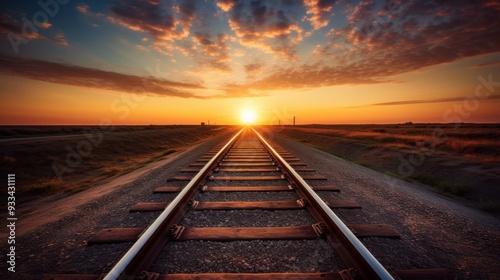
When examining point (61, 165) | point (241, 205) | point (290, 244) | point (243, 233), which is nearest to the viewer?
point (290, 244)

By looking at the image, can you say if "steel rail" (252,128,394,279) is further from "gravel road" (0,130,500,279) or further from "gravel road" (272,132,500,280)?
"gravel road" (272,132,500,280)

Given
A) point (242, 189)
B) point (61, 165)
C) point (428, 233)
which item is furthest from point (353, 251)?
point (61, 165)

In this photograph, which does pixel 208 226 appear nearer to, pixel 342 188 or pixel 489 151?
pixel 342 188

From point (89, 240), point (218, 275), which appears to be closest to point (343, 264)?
point (218, 275)

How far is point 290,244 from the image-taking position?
252 centimetres

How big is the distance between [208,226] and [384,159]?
403 inches

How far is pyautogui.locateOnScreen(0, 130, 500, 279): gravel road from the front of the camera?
2.20 meters

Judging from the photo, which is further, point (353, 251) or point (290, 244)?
point (290, 244)

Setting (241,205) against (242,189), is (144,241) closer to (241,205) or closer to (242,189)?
(241,205)

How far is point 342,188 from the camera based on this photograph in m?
5.04

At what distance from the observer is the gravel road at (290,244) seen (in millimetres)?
2199

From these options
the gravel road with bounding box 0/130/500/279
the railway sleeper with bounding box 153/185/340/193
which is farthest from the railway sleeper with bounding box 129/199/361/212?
the railway sleeper with bounding box 153/185/340/193

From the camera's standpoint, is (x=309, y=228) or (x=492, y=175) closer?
(x=309, y=228)

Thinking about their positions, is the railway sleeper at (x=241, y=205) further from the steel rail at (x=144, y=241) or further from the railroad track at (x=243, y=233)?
the steel rail at (x=144, y=241)
